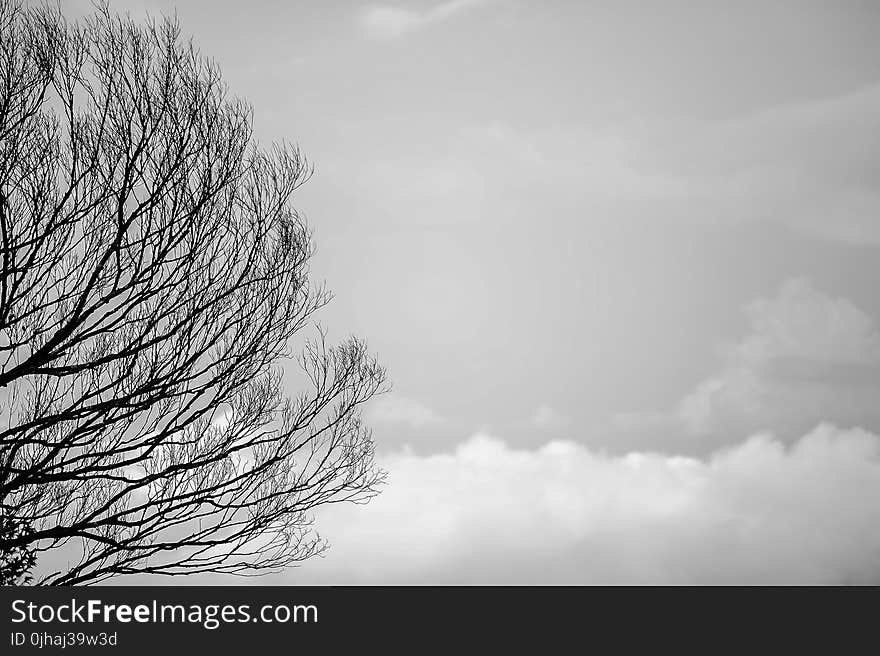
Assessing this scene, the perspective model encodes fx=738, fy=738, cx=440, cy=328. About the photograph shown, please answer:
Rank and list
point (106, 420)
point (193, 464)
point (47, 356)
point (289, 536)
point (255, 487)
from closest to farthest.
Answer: point (47, 356) < point (106, 420) < point (193, 464) < point (255, 487) < point (289, 536)

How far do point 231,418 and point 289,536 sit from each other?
1.41 m

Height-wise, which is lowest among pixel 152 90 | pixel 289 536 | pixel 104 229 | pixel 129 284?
pixel 289 536

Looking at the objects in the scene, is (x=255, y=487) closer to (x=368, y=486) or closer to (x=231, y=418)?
(x=231, y=418)

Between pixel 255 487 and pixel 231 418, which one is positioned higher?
pixel 231 418

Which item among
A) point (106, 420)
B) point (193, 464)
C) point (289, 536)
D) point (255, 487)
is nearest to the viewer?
point (106, 420)

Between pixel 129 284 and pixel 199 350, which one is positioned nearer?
pixel 129 284

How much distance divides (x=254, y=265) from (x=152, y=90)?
5.22ft

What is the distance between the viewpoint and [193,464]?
630cm

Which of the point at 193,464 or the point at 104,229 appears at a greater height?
the point at 104,229
